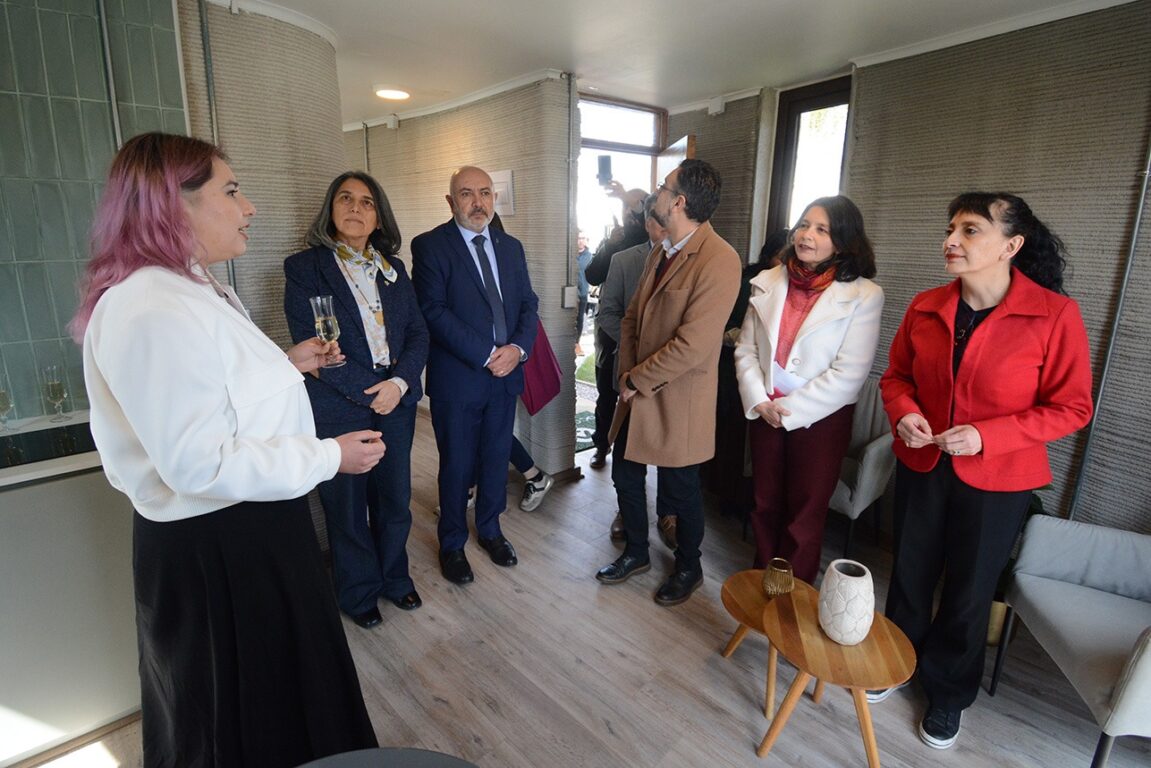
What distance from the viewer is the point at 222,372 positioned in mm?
1048

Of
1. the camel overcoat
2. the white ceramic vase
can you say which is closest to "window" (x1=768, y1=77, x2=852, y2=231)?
the camel overcoat

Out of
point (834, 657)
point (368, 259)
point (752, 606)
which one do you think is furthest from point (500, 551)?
point (834, 657)

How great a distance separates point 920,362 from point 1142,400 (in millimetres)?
1022

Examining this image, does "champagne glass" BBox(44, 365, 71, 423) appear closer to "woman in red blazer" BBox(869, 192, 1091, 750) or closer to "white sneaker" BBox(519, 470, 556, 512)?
"white sneaker" BBox(519, 470, 556, 512)

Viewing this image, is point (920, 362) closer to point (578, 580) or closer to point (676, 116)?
point (578, 580)

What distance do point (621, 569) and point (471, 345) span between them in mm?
1171

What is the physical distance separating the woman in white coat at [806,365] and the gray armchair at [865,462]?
14.3 inches

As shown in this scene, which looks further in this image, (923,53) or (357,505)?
(923,53)

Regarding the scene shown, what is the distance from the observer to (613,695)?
6.48 feet

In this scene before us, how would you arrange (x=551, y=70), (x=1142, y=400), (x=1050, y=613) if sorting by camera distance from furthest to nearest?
(x=551, y=70)
(x=1142, y=400)
(x=1050, y=613)

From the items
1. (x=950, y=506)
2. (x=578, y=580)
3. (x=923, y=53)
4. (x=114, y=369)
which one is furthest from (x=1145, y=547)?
→ (x=114, y=369)

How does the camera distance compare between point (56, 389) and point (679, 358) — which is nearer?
point (56, 389)

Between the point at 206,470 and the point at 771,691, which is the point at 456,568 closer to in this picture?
the point at 771,691

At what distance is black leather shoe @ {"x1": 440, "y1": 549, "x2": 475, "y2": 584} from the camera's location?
8.47 feet
